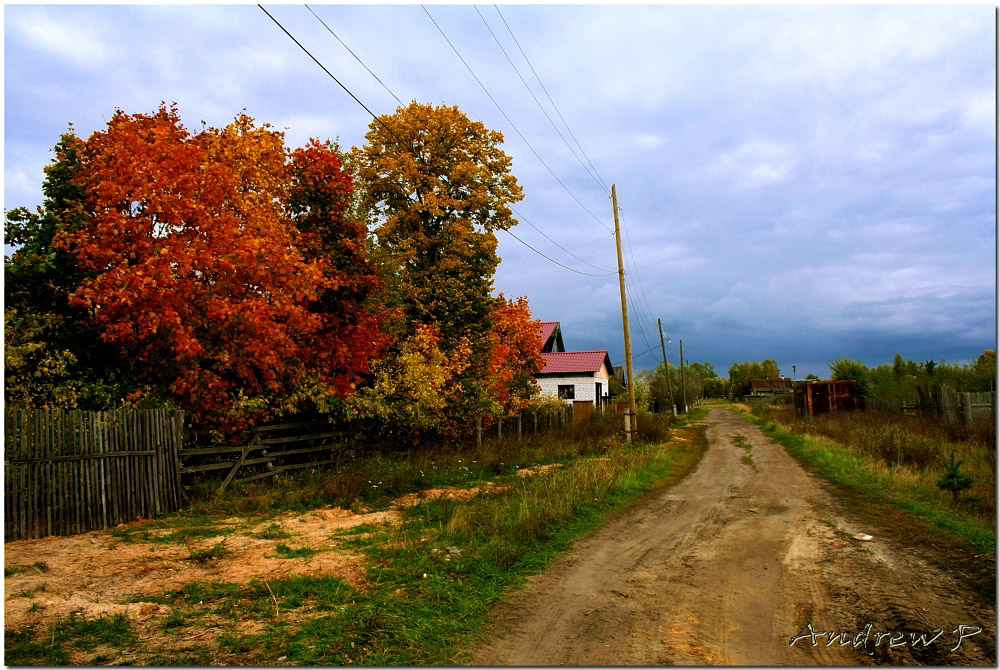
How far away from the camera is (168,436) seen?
33.5ft

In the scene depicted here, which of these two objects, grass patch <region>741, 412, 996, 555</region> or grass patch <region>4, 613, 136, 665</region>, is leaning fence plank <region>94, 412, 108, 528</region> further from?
grass patch <region>741, 412, 996, 555</region>

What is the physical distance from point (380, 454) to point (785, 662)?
41.4 feet

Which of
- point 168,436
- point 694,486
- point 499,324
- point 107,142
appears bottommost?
point 694,486

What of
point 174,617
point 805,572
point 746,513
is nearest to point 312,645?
point 174,617

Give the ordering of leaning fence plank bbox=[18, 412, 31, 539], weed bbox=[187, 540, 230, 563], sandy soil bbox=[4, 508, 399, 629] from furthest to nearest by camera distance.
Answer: leaning fence plank bbox=[18, 412, 31, 539] → weed bbox=[187, 540, 230, 563] → sandy soil bbox=[4, 508, 399, 629]

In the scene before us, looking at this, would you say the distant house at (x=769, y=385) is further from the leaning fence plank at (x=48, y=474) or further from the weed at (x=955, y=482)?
the leaning fence plank at (x=48, y=474)

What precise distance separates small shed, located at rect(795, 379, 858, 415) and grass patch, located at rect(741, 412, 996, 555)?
1902cm

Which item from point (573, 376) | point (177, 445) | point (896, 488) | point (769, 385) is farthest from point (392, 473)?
point (769, 385)

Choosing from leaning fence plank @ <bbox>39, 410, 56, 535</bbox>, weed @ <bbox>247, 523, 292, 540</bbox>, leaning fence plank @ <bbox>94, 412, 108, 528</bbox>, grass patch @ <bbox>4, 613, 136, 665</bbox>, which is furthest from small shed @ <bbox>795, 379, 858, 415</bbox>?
grass patch @ <bbox>4, 613, 136, 665</bbox>

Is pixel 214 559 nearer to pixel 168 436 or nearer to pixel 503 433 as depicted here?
pixel 168 436

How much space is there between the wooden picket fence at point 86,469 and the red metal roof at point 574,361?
34929 millimetres

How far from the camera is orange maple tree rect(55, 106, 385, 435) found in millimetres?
10547

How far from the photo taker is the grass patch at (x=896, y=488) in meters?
8.30

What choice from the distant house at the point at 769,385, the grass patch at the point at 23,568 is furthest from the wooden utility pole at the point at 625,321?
the distant house at the point at 769,385
